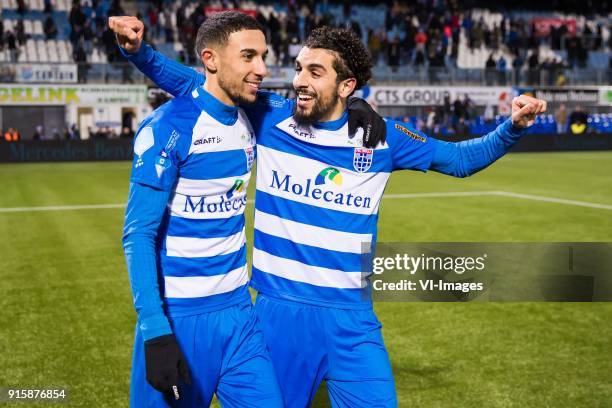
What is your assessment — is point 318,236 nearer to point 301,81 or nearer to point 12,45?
point 301,81

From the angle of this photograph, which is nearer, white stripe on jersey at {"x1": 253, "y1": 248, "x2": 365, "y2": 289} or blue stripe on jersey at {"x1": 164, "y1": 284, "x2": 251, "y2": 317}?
blue stripe on jersey at {"x1": 164, "y1": 284, "x2": 251, "y2": 317}

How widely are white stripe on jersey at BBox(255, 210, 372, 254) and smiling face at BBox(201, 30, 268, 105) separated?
0.64 metres

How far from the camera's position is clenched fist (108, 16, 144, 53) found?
3.25 meters

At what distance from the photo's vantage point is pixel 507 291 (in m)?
8.39

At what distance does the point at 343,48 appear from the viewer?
363cm

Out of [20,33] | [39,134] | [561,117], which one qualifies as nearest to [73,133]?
[39,134]

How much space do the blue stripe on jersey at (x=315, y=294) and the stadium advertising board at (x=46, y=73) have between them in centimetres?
2749

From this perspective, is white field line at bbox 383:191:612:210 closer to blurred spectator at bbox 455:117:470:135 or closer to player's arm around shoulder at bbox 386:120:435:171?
player's arm around shoulder at bbox 386:120:435:171

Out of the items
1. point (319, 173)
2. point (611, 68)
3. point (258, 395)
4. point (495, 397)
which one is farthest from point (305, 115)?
point (611, 68)

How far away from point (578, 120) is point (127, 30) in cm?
3423

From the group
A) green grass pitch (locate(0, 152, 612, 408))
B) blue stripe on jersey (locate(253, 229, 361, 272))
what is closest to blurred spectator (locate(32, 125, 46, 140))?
green grass pitch (locate(0, 152, 612, 408))

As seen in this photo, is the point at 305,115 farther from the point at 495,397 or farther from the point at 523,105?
the point at 495,397

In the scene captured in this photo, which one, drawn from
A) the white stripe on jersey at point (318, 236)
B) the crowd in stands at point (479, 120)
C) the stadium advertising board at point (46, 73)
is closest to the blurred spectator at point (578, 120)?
the crowd in stands at point (479, 120)

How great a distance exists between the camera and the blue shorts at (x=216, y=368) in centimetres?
312
